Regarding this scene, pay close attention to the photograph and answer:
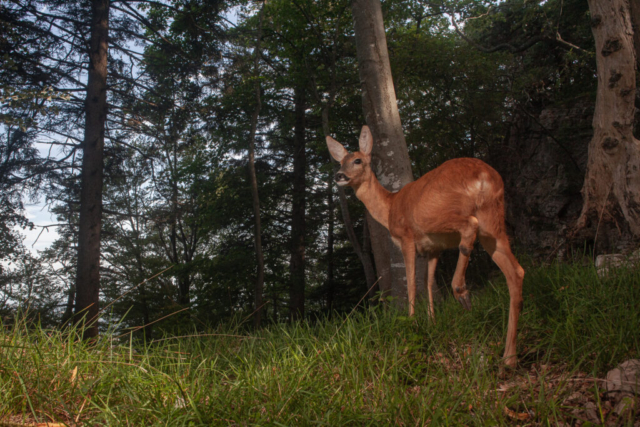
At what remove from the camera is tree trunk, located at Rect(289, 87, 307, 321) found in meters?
15.0

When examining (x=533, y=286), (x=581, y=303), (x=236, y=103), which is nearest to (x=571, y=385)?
(x=581, y=303)

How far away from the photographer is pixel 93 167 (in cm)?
898

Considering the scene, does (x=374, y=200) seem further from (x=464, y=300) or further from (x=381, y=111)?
(x=381, y=111)

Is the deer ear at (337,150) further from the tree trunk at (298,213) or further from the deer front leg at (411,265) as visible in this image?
the tree trunk at (298,213)

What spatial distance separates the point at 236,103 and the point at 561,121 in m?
9.36

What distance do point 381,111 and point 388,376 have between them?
11.4 feet

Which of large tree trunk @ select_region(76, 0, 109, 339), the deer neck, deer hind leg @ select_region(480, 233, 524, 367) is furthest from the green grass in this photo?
large tree trunk @ select_region(76, 0, 109, 339)

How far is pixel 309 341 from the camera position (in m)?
3.00

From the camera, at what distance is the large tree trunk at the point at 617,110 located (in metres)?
4.27

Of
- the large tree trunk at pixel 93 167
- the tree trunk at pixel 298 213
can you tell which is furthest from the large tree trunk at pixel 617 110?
the tree trunk at pixel 298 213

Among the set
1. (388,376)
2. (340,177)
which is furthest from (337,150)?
(388,376)

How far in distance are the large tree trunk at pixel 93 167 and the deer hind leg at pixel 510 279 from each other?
26.1 feet

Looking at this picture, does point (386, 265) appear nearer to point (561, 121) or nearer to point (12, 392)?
point (12, 392)

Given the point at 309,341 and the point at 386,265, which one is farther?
the point at 386,265
